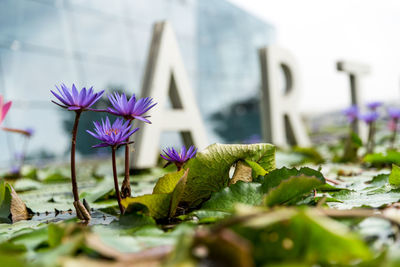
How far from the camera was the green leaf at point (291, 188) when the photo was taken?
0.39 metres


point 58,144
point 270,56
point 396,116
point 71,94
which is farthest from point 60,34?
point 71,94

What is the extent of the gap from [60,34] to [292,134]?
2.82 m

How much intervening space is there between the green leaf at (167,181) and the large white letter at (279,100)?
2285mm

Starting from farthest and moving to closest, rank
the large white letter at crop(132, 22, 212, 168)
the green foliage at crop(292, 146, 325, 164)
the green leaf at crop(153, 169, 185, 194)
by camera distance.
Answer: the large white letter at crop(132, 22, 212, 168) < the green foliage at crop(292, 146, 325, 164) < the green leaf at crop(153, 169, 185, 194)

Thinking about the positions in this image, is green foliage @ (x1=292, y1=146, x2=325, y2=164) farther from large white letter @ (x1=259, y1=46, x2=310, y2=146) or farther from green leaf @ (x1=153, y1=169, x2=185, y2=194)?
green leaf @ (x1=153, y1=169, x2=185, y2=194)

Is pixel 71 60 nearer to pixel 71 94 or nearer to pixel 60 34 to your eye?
pixel 60 34

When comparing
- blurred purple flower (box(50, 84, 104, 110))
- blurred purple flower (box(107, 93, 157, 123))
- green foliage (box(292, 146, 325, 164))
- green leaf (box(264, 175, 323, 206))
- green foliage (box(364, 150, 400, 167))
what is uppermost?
blurred purple flower (box(50, 84, 104, 110))

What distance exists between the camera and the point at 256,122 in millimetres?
7727

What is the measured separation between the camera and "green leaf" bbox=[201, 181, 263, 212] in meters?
0.47

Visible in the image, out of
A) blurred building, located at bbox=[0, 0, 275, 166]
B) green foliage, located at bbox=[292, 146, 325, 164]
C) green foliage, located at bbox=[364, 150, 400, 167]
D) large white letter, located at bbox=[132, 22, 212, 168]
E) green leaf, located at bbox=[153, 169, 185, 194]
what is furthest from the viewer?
blurred building, located at bbox=[0, 0, 275, 166]

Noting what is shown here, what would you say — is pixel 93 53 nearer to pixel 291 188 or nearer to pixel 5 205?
pixel 5 205

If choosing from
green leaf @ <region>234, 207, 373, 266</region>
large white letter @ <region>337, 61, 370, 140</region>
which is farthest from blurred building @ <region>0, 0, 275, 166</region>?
green leaf @ <region>234, 207, 373, 266</region>

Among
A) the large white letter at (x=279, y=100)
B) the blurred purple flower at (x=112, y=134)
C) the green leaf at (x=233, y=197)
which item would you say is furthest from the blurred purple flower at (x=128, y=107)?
the large white letter at (x=279, y=100)

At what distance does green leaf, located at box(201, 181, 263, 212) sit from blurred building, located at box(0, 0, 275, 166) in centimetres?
348
